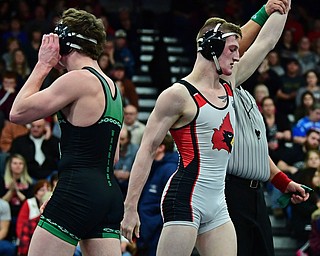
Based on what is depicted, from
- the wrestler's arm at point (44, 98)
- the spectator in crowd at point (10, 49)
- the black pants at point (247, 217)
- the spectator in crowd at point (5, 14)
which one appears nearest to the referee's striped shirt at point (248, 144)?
the black pants at point (247, 217)

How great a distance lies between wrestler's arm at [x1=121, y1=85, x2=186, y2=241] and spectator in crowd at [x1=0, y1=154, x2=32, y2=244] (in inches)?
207

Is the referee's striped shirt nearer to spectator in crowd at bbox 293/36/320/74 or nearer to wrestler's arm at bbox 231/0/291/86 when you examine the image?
wrestler's arm at bbox 231/0/291/86

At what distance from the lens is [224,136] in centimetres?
604

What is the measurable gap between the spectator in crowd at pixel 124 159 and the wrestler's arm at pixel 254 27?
185 inches

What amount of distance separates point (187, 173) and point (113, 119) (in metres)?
0.85

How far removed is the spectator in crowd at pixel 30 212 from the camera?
1024 cm

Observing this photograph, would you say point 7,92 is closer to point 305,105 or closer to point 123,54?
point 123,54

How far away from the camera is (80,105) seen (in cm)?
525

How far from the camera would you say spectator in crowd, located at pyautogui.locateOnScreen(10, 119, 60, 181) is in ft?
38.3

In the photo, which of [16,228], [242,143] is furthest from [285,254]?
[242,143]

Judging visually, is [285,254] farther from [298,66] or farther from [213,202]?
[213,202]

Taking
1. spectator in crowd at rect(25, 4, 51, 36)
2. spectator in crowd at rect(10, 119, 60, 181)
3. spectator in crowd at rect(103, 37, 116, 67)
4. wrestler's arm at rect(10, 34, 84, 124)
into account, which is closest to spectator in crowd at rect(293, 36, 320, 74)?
spectator in crowd at rect(103, 37, 116, 67)

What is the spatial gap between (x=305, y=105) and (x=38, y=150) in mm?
4318

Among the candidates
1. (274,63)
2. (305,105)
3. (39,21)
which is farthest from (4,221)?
(274,63)
